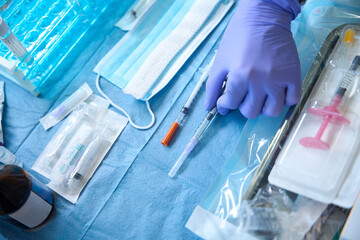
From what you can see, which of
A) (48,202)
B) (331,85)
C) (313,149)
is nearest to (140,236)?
(48,202)

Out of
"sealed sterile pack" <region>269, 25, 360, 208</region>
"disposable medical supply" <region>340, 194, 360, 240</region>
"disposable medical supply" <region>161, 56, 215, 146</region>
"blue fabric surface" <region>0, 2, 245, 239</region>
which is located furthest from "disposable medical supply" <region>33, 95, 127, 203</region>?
"disposable medical supply" <region>340, 194, 360, 240</region>

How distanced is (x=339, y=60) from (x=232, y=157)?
39 cm

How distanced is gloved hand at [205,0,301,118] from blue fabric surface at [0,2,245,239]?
0.45 feet

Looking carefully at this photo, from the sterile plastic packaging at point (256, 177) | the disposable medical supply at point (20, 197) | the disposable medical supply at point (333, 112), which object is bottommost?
the disposable medical supply at point (20, 197)

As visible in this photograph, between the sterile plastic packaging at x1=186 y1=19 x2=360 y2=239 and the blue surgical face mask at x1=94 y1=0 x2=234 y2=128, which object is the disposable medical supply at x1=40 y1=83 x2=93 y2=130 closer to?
the blue surgical face mask at x1=94 y1=0 x2=234 y2=128

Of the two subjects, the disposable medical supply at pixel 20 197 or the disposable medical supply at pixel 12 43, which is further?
the disposable medical supply at pixel 12 43

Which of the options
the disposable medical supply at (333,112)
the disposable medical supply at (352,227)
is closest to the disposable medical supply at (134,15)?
the disposable medical supply at (333,112)

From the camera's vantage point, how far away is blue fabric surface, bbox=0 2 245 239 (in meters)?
0.87

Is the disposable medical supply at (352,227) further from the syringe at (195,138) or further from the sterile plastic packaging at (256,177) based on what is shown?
the syringe at (195,138)

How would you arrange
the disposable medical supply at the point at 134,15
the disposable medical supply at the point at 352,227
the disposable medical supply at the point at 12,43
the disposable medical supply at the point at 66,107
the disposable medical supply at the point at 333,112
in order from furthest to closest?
the disposable medical supply at the point at 134,15
the disposable medical supply at the point at 66,107
the disposable medical supply at the point at 12,43
the disposable medical supply at the point at 333,112
the disposable medical supply at the point at 352,227

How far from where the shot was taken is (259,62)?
77 centimetres

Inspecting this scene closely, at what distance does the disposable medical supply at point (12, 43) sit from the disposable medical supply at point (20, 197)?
376 mm

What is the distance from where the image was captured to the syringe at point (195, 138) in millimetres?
905

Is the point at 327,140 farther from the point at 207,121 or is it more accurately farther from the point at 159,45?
the point at 159,45
